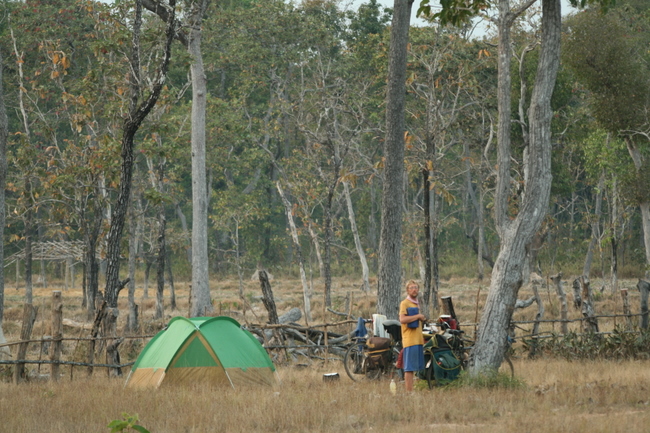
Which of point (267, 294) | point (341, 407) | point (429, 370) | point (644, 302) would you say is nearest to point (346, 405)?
point (341, 407)

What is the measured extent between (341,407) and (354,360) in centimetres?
353

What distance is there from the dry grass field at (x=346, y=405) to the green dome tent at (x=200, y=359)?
0.36m

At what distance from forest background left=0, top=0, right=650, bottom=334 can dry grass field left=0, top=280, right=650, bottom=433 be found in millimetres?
5719

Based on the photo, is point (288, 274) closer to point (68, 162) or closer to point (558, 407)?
point (68, 162)

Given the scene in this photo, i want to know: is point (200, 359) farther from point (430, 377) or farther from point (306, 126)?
point (306, 126)

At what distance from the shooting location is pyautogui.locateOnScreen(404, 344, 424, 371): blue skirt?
11.1 metres

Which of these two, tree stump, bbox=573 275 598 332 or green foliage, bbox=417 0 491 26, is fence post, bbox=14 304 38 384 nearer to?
green foliage, bbox=417 0 491 26

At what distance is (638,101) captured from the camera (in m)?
21.0

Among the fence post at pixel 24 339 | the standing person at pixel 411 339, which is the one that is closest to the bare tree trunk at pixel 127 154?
the fence post at pixel 24 339

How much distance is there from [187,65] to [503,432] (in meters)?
11.7

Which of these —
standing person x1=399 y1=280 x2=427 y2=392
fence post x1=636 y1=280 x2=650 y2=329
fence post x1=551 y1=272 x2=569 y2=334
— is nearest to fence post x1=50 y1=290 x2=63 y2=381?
standing person x1=399 y1=280 x2=427 y2=392

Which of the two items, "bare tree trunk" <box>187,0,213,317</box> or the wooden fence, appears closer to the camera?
the wooden fence

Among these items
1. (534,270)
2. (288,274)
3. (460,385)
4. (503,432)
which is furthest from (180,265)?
(503,432)

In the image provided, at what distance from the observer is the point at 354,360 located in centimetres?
1341
